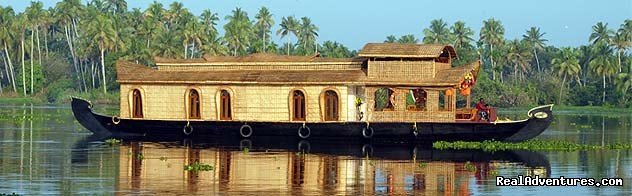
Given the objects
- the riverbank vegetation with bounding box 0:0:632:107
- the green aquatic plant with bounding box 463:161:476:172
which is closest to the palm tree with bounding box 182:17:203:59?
the riverbank vegetation with bounding box 0:0:632:107

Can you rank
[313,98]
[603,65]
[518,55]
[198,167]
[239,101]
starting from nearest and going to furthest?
[198,167], [313,98], [239,101], [603,65], [518,55]

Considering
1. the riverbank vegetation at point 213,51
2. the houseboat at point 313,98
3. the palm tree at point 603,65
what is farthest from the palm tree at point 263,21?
the houseboat at point 313,98

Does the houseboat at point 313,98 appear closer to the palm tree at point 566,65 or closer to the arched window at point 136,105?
the arched window at point 136,105

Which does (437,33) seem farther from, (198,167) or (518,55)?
(198,167)

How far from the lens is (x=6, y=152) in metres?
26.3

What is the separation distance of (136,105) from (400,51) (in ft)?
24.8

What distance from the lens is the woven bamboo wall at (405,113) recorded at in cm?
2977

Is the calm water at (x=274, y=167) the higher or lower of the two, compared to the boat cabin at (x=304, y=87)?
lower

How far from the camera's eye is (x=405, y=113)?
30.0m

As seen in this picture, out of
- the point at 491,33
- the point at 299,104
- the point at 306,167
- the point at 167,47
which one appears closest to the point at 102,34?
the point at 167,47

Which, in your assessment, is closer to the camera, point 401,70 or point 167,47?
point 401,70

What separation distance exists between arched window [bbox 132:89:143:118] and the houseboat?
0.09 feet

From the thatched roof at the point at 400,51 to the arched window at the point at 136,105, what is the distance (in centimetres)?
647

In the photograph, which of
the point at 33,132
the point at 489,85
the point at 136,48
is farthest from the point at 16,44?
the point at 33,132
